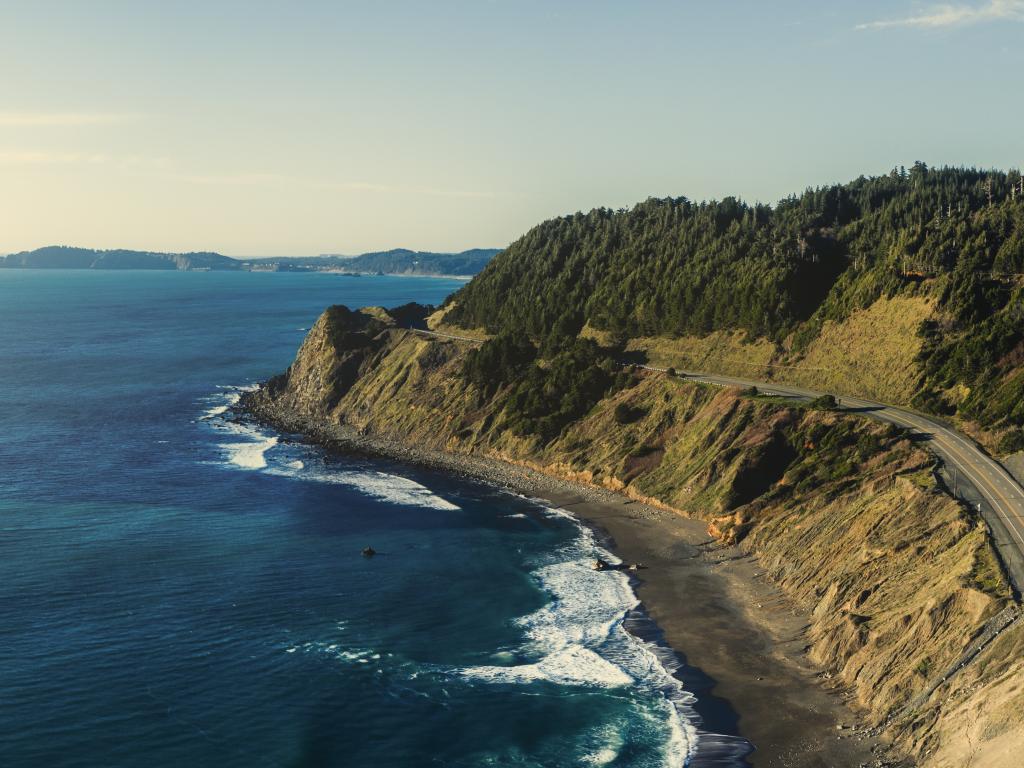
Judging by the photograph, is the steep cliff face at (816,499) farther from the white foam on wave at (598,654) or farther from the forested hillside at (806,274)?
the forested hillside at (806,274)

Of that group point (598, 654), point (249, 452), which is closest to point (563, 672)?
point (598, 654)

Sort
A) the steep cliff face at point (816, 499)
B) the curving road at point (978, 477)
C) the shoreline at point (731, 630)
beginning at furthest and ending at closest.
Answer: the curving road at point (978, 477)
the shoreline at point (731, 630)
the steep cliff face at point (816, 499)

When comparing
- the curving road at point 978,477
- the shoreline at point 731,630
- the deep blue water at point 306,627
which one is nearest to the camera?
the shoreline at point 731,630

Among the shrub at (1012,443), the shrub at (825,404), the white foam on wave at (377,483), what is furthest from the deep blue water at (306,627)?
the shrub at (1012,443)

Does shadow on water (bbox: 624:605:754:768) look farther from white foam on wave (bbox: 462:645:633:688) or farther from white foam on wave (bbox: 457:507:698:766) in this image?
white foam on wave (bbox: 462:645:633:688)

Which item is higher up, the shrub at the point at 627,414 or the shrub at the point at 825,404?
the shrub at the point at 825,404

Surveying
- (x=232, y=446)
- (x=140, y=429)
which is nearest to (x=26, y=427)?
(x=140, y=429)
